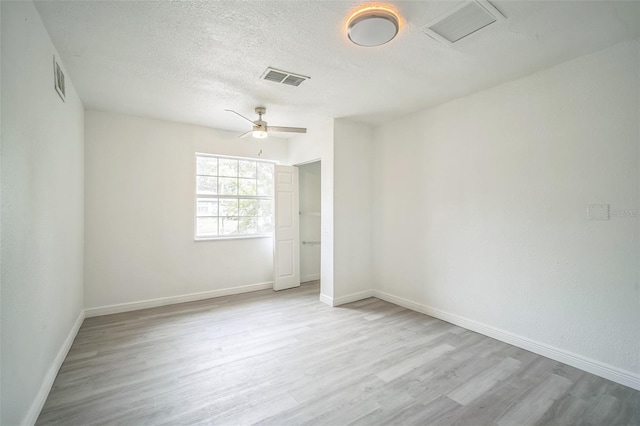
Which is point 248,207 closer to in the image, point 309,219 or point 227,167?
point 227,167

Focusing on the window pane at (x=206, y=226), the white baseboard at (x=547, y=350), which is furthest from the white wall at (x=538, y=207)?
the window pane at (x=206, y=226)

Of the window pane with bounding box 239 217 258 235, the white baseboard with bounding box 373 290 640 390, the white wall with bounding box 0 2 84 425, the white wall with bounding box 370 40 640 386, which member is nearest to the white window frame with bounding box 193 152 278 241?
the window pane with bounding box 239 217 258 235

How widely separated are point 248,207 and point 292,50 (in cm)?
311

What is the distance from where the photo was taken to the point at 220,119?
4.12m

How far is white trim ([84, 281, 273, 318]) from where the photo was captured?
12.3ft

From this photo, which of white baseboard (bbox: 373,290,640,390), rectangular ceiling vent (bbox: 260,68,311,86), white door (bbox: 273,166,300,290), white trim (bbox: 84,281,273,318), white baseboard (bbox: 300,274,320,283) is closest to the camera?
white baseboard (bbox: 373,290,640,390)

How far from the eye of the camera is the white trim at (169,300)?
12.3 feet

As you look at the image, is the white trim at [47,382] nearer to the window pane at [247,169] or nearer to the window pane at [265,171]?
the window pane at [247,169]

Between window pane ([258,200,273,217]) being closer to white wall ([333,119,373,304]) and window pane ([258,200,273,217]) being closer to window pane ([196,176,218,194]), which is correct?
window pane ([196,176,218,194])

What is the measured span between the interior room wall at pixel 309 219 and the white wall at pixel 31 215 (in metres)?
3.50

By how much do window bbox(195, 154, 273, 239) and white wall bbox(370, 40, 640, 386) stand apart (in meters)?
2.53

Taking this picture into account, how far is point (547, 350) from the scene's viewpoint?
104 inches

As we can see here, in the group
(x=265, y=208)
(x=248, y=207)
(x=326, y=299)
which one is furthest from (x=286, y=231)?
(x=326, y=299)

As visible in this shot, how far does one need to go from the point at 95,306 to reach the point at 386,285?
3900 mm
